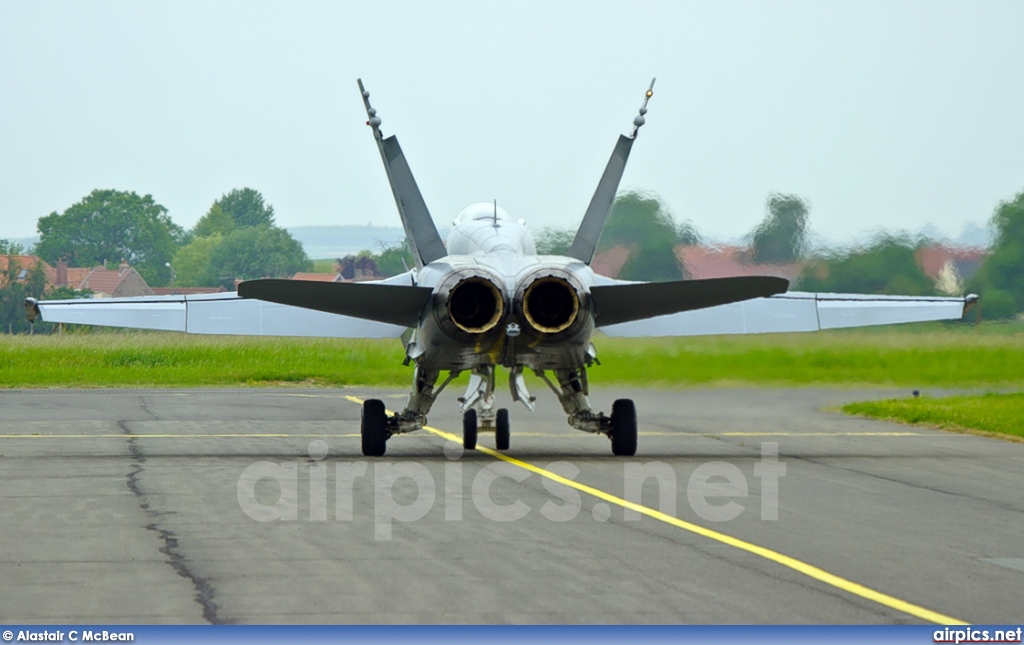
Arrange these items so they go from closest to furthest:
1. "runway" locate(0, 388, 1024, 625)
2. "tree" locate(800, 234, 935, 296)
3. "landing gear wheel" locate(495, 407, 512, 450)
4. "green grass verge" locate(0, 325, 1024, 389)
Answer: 1. "runway" locate(0, 388, 1024, 625)
2. "landing gear wheel" locate(495, 407, 512, 450)
3. "tree" locate(800, 234, 935, 296)
4. "green grass verge" locate(0, 325, 1024, 389)

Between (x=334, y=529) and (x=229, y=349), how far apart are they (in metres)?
35.5

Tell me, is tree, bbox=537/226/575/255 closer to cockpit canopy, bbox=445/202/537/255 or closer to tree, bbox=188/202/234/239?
cockpit canopy, bbox=445/202/537/255

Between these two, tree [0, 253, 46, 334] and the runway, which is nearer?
the runway

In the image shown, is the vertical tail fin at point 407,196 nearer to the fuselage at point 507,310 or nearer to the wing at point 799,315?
the fuselage at point 507,310

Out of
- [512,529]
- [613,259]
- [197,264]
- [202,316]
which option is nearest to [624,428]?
[202,316]

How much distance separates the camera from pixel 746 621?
7.87 meters

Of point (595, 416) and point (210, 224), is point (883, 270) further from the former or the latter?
point (210, 224)

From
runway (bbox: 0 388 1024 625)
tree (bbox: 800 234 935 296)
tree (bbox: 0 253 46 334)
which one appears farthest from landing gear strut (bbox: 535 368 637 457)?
tree (bbox: 0 253 46 334)

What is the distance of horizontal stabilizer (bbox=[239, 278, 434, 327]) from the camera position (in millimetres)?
14922

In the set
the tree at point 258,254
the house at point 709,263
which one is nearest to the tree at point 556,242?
the house at point 709,263

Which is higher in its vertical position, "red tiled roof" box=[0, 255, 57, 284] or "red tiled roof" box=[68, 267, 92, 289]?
"red tiled roof" box=[0, 255, 57, 284]

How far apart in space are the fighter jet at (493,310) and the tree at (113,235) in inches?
1598

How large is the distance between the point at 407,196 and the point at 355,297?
327 cm

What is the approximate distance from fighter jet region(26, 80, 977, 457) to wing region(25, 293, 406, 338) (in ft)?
0.06
